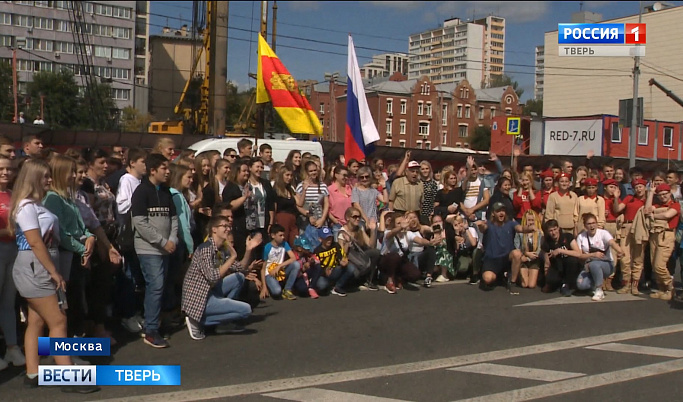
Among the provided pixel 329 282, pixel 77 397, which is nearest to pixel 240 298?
pixel 329 282

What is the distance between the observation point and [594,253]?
444 inches

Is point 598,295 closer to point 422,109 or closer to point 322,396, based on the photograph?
point 322,396

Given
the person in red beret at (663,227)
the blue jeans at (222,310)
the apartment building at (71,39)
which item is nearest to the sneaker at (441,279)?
the person in red beret at (663,227)

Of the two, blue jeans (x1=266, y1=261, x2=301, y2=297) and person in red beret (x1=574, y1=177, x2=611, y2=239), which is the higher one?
person in red beret (x1=574, y1=177, x2=611, y2=239)

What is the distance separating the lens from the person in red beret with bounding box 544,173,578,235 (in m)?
12.1

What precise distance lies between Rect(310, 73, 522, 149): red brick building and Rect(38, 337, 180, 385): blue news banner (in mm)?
82822

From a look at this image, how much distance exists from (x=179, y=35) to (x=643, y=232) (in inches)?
4265

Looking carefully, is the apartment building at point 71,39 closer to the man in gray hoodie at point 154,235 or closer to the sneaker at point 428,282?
the sneaker at point 428,282

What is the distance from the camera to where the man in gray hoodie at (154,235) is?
7523 mm

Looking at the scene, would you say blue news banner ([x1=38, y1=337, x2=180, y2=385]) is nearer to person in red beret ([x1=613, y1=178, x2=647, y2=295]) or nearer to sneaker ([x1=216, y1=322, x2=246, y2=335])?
sneaker ([x1=216, y1=322, x2=246, y2=335])

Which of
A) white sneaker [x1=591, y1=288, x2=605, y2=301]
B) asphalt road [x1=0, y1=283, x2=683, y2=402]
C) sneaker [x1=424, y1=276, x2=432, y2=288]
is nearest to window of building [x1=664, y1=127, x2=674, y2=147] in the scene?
white sneaker [x1=591, y1=288, x2=605, y2=301]

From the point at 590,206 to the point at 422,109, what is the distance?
8570cm

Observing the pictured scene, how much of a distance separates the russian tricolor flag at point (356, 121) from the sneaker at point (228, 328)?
5768 mm

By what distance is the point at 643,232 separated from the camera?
36.8ft
